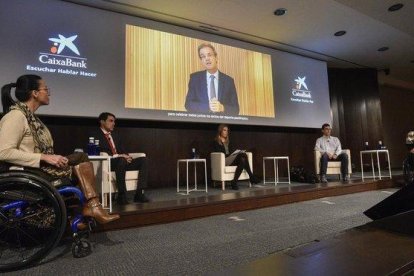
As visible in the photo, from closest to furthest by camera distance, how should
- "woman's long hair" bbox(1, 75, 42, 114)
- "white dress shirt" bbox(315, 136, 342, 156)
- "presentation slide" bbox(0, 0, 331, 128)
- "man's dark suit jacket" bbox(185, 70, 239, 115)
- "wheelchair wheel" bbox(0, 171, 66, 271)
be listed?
"wheelchair wheel" bbox(0, 171, 66, 271), "woman's long hair" bbox(1, 75, 42, 114), "presentation slide" bbox(0, 0, 331, 128), "man's dark suit jacket" bbox(185, 70, 239, 115), "white dress shirt" bbox(315, 136, 342, 156)

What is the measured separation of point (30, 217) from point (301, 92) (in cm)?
504

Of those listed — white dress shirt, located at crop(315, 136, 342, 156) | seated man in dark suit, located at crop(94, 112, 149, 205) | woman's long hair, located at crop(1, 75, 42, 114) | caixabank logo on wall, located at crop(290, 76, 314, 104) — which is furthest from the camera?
caixabank logo on wall, located at crop(290, 76, 314, 104)

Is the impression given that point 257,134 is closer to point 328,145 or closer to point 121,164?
point 328,145

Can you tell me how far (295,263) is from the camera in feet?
2.15

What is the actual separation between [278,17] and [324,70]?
2147mm

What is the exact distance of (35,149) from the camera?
5.31 ft

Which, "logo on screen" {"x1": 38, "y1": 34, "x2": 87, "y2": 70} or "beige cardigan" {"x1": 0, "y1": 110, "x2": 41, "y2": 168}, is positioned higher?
"logo on screen" {"x1": 38, "y1": 34, "x2": 87, "y2": 70}

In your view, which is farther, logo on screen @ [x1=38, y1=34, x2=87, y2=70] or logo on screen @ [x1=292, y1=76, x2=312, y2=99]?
logo on screen @ [x1=292, y1=76, x2=312, y2=99]

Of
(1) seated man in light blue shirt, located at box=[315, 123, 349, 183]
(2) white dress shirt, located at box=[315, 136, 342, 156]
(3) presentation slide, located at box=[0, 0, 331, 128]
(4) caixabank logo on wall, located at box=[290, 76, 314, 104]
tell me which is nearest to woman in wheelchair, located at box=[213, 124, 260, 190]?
(3) presentation slide, located at box=[0, 0, 331, 128]

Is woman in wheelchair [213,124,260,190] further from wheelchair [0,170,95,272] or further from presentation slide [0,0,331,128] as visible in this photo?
wheelchair [0,170,95,272]

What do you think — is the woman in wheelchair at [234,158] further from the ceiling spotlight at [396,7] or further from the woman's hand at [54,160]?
the ceiling spotlight at [396,7]

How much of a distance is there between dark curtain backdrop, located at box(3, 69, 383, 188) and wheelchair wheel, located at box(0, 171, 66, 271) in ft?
7.80

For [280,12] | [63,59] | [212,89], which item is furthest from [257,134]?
[63,59]

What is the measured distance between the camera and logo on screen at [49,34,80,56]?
10.9 feet
